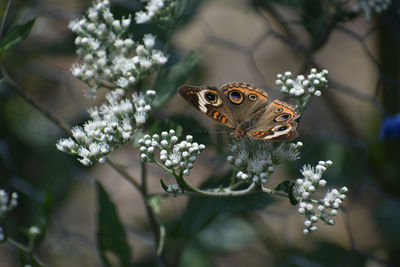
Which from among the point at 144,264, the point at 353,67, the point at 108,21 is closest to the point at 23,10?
the point at 108,21

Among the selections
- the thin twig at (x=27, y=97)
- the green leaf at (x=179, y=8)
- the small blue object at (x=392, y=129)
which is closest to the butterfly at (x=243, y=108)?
the green leaf at (x=179, y=8)

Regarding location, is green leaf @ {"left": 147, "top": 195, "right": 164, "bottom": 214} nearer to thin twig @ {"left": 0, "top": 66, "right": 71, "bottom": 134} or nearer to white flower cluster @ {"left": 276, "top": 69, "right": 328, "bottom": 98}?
thin twig @ {"left": 0, "top": 66, "right": 71, "bottom": 134}

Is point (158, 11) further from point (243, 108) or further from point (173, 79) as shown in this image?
point (243, 108)

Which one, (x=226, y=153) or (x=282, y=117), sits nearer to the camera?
(x=282, y=117)

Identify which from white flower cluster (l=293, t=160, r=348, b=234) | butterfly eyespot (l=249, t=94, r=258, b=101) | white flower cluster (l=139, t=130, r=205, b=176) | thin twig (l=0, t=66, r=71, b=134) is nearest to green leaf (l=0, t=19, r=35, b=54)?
thin twig (l=0, t=66, r=71, b=134)

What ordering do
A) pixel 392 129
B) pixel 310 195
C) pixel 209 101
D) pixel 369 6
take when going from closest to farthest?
pixel 310 195
pixel 209 101
pixel 369 6
pixel 392 129

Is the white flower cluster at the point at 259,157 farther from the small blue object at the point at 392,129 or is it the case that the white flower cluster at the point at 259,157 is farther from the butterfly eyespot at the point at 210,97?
the small blue object at the point at 392,129

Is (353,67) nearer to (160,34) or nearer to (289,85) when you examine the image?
(160,34)

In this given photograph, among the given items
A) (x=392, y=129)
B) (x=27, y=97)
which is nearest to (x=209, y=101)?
(x=27, y=97)
